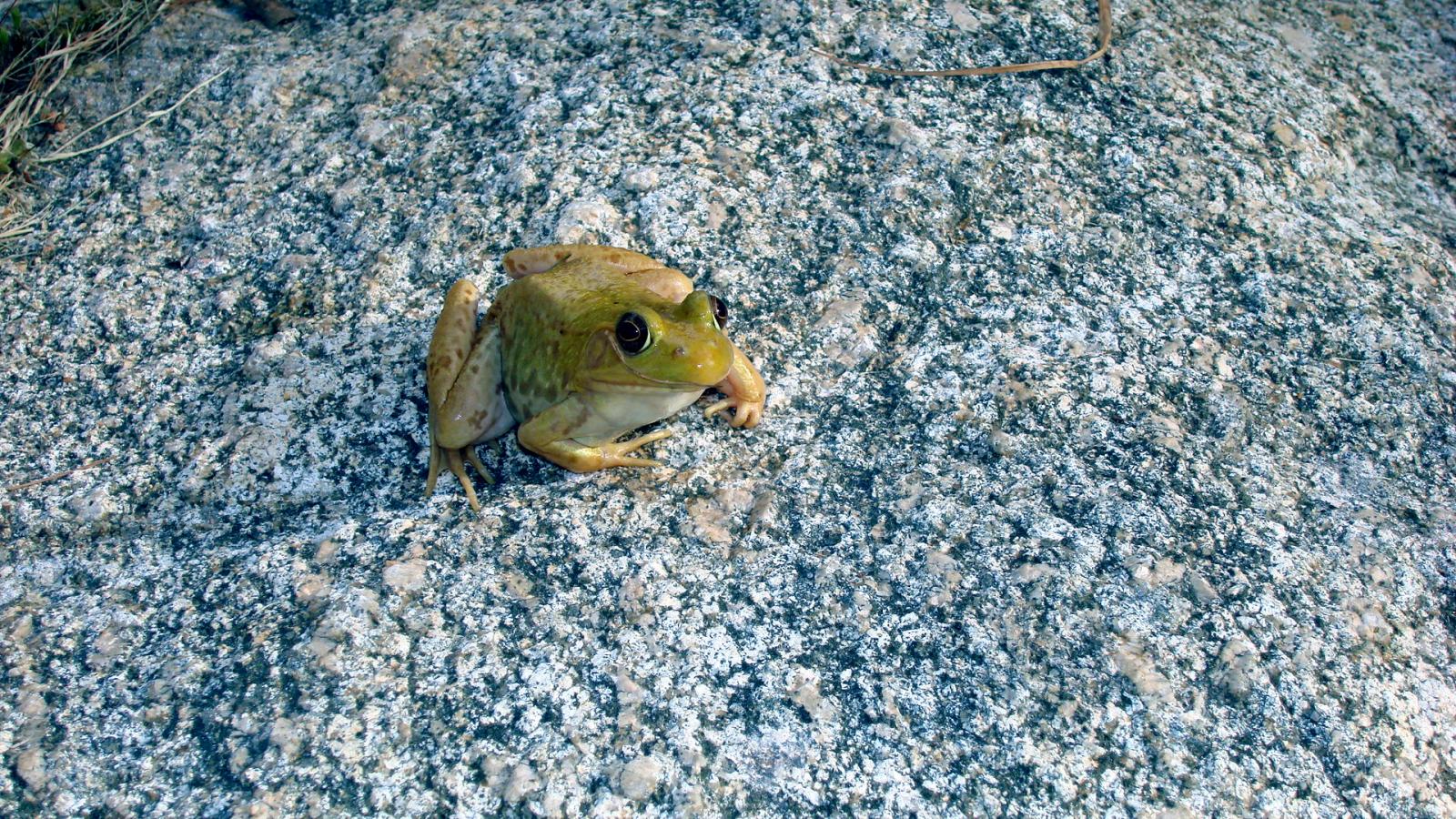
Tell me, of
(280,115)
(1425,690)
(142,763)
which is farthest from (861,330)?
(280,115)

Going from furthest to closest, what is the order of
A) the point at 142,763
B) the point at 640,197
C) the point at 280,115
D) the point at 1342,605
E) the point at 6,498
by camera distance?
1. the point at 280,115
2. the point at 640,197
3. the point at 6,498
4. the point at 1342,605
5. the point at 142,763

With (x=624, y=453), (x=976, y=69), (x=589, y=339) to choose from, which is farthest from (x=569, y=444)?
(x=976, y=69)

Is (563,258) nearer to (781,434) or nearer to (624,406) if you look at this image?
(624,406)

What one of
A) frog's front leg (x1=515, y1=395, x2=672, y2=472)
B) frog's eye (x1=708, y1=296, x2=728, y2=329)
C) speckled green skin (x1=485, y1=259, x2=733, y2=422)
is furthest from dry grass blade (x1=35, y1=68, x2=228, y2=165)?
frog's eye (x1=708, y1=296, x2=728, y2=329)

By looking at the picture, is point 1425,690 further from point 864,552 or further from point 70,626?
point 70,626

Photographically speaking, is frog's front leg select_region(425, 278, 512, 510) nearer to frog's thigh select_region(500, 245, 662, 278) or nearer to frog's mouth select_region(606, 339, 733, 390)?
frog's thigh select_region(500, 245, 662, 278)

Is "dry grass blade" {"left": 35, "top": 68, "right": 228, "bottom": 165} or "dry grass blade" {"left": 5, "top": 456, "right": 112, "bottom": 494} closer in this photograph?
"dry grass blade" {"left": 5, "top": 456, "right": 112, "bottom": 494}
